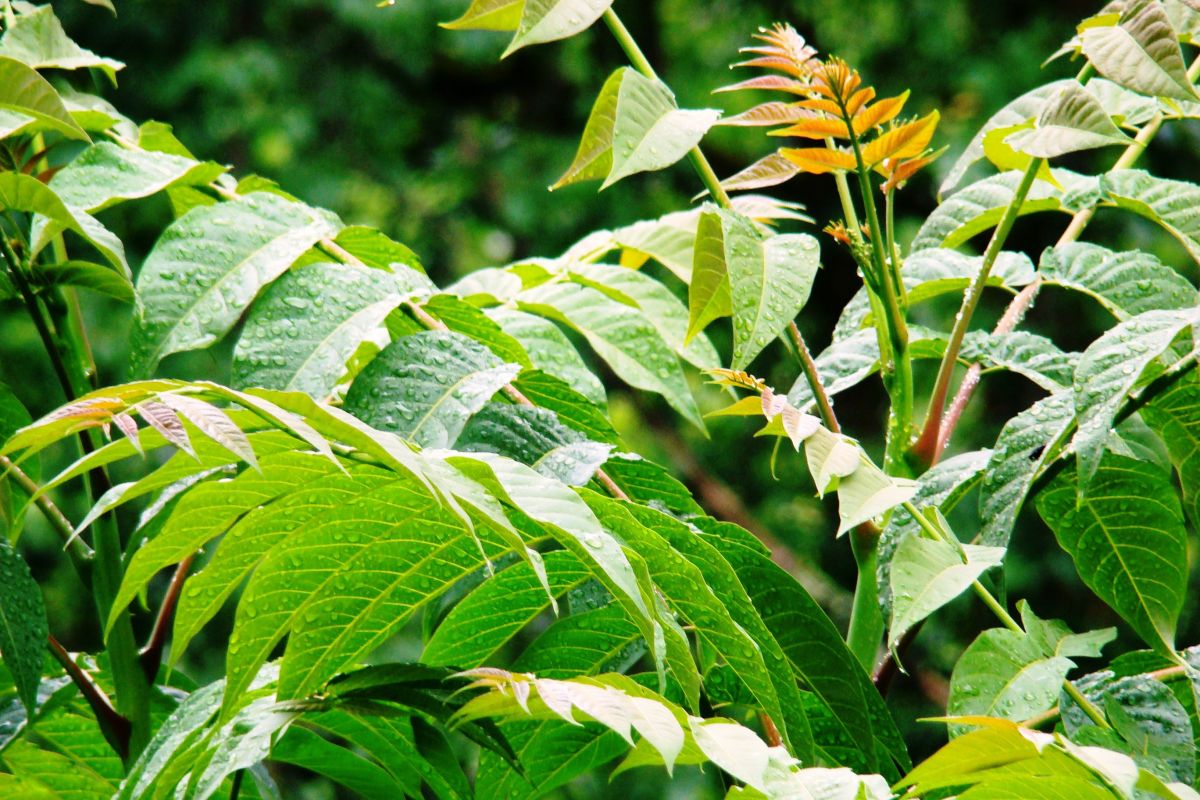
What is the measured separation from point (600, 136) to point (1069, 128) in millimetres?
199

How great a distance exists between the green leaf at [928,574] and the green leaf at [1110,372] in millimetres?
50

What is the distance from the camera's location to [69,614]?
132 inches

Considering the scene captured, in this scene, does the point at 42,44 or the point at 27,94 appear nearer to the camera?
the point at 27,94

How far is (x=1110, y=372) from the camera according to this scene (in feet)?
1.58

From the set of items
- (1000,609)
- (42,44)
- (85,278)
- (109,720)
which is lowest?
(109,720)

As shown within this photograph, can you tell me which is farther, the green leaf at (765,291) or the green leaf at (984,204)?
the green leaf at (984,204)

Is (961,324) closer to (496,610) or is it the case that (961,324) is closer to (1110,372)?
(1110,372)

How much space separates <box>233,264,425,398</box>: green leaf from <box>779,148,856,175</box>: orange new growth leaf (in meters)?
0.20

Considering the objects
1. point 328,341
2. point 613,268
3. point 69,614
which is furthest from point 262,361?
point 69,614

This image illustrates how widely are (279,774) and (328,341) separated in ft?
9.02

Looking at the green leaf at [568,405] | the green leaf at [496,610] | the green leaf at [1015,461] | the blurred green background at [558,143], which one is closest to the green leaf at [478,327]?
the green leaf at [568,405]

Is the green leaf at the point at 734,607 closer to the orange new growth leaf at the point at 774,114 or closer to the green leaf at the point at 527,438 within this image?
the green leaf at the point at 527,438

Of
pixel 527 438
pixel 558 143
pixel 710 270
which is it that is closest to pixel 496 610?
pixel 527 438

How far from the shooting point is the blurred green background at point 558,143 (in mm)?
3074
